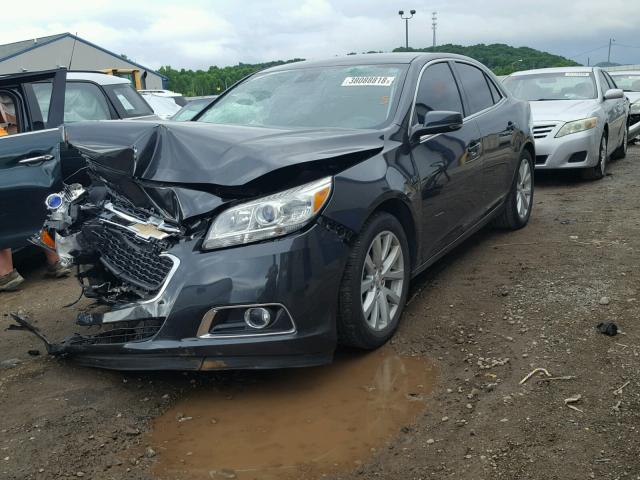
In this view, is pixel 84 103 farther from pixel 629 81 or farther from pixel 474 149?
pixel 629 81

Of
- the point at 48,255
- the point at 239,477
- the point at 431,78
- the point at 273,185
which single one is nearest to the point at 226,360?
the point at 239,477

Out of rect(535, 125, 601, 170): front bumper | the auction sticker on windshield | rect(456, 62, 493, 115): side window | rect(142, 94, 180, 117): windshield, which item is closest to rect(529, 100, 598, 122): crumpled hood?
rect(535, 125, 601, 170): front bumper

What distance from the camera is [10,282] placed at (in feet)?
16.9

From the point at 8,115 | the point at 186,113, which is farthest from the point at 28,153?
the point at 186,113

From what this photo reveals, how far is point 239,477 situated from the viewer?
2.51m

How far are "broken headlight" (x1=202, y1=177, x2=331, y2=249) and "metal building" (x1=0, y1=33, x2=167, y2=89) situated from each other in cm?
3090

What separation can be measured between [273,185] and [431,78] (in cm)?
201

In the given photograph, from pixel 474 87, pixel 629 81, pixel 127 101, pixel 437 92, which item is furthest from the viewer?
pixel 629 81

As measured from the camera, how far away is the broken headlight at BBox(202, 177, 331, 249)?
115 inches

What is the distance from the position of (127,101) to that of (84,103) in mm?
545

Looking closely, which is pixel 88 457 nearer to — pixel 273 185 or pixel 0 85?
pixel 273 185

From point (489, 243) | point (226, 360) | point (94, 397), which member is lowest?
point (489, 243)

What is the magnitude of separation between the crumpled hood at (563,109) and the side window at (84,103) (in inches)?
211

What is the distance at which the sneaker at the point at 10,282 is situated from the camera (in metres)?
5.14
